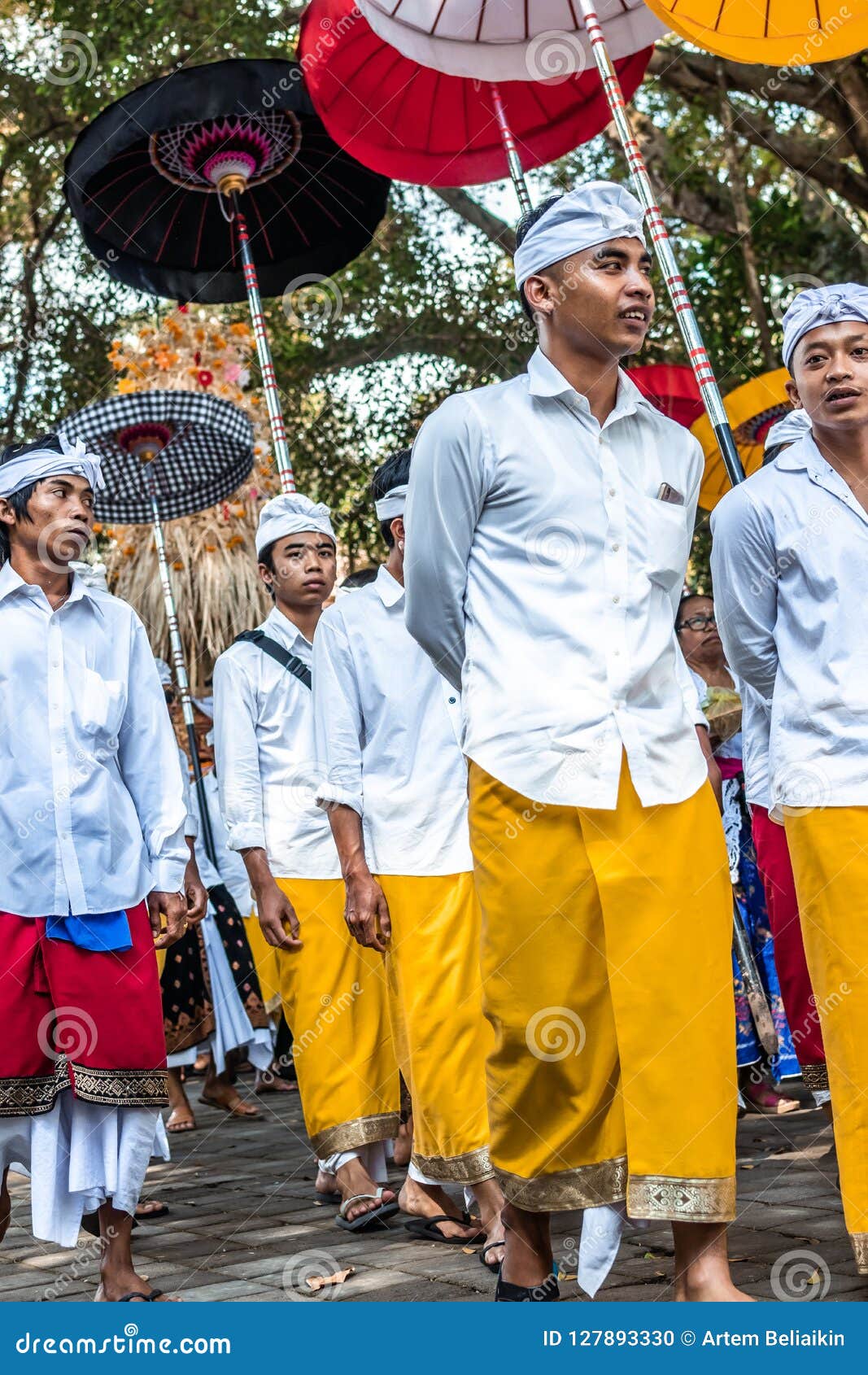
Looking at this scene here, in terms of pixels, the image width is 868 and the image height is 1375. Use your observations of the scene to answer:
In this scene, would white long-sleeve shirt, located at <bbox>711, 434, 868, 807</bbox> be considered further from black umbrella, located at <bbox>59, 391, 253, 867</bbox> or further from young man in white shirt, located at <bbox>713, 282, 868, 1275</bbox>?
black umbrella, located at <bbox>59, 391, 253, 867</bbox>

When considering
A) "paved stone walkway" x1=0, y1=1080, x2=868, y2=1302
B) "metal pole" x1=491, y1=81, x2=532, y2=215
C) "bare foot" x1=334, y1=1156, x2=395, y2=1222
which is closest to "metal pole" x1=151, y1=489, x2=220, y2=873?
"paved stone walkway" x1=0, y1=1080, x2=868, y2=1302

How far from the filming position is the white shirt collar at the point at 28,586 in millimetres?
4477

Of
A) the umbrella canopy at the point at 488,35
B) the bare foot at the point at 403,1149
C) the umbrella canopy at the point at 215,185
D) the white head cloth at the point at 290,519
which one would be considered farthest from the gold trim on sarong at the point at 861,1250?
the umbrella canopy at the point at 215,185

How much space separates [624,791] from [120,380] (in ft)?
38.4

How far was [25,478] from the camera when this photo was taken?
4562 mm

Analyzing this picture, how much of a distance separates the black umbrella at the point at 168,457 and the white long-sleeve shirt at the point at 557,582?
5155 mm

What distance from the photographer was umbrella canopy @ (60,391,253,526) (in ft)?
28.9

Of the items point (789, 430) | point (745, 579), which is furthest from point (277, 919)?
point (789, 430)

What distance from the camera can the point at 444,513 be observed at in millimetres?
3436

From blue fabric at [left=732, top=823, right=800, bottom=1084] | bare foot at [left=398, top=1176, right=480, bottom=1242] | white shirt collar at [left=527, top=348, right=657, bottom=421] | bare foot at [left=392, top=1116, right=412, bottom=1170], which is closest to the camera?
white shirt collar at [left=527, top=348, right=657, bottom=421]

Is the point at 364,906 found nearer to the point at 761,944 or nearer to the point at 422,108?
the point at 761,944

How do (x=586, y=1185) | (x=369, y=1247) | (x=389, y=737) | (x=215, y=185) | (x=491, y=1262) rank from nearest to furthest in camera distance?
(x=586, y=1185)
(x=491, y=1262)
(x=369, y=1247)
(x=389, y=737)
(x=215, y=185)

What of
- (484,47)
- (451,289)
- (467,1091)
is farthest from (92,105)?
(467,1091)

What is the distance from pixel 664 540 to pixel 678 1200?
52.9 inches
